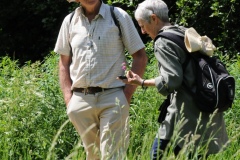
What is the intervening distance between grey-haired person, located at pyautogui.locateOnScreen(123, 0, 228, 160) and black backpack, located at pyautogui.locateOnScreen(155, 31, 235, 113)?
4cm

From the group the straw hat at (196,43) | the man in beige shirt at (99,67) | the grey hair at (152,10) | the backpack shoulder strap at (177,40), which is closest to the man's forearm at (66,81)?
the man in beige shirt at (99,67)

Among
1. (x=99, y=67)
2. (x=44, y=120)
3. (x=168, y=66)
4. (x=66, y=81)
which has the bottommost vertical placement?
(x=44, y=120)

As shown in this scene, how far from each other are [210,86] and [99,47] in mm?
971

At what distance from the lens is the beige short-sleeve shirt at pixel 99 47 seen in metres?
5.01

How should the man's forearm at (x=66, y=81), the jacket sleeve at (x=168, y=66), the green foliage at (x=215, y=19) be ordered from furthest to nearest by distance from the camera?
the green foliage at (x=215, y=19) < the man's forearm at (x=66, y=81) < the jacket sleeve at (x=168, y=66)

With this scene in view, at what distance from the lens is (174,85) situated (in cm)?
436

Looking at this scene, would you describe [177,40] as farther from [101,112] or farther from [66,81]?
[66,81]

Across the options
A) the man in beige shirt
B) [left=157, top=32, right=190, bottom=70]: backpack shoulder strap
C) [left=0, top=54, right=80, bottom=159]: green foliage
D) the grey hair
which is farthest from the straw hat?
[left=0, top=54, right=80, bottom=159]: green foliage

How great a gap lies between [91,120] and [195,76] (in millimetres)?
1007

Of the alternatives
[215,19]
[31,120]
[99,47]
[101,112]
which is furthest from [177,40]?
[215,19]

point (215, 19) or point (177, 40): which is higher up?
point (177, 40)

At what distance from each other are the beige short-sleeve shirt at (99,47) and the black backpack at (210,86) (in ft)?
2.24

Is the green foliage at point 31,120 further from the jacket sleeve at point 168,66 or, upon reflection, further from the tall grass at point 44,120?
the jacket sleeve at point 168,66

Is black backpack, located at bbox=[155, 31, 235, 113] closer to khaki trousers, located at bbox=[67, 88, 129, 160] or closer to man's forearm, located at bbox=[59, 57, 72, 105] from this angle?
khaki trousers, located at bbox=[67, 88, 129, 160]
